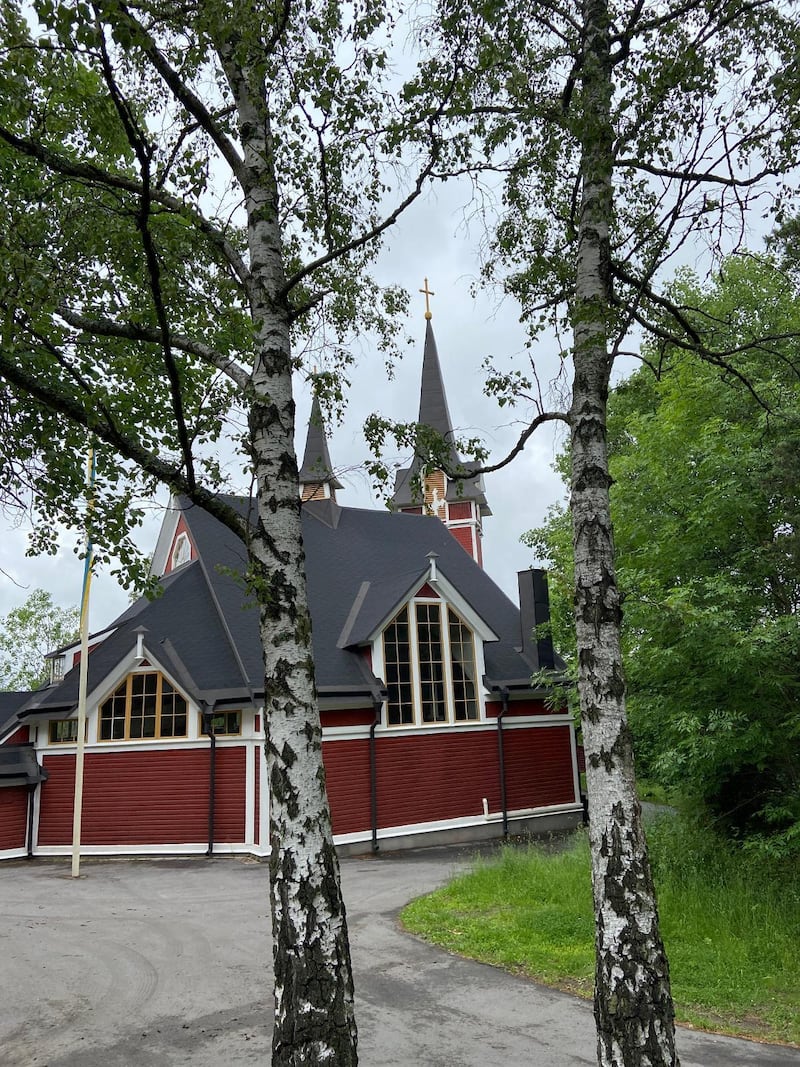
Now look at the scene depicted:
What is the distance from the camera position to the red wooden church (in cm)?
1647

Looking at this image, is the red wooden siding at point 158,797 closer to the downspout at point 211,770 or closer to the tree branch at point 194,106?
the downspout at point 211,770

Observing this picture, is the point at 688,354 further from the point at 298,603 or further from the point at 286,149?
the point at 298,603

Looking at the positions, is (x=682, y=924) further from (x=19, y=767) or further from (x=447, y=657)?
(x=19, y=767)

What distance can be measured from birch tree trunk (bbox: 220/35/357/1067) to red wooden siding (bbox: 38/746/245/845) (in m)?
12.8

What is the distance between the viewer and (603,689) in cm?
480

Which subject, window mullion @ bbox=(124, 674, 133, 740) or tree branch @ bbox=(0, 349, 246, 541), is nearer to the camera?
tree branch @ bbox=(0, 349, 246, 541)

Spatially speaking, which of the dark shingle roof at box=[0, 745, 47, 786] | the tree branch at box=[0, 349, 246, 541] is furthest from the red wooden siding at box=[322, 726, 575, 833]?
the tree branch at box=[0, 349, 246, 541]

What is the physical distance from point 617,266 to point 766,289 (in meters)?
16.6

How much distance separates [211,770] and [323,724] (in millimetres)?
2430

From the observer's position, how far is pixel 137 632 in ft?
55.7

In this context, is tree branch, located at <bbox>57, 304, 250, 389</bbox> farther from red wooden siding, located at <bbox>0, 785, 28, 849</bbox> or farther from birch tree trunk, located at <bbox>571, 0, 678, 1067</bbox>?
red wooden siding, located at <bbox>0, 785, 28, 849</bbox>

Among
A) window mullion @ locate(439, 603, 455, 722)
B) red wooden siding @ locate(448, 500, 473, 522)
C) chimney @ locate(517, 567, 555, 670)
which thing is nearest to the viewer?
window mullion @ locate(439, 603, 455, 722)

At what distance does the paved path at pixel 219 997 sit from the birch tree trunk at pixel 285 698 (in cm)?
219

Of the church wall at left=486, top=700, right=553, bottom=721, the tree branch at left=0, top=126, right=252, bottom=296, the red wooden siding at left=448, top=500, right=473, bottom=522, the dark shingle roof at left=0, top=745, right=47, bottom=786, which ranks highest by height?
the red wooden siding at left=448, top=500, right=473, bottom=522
